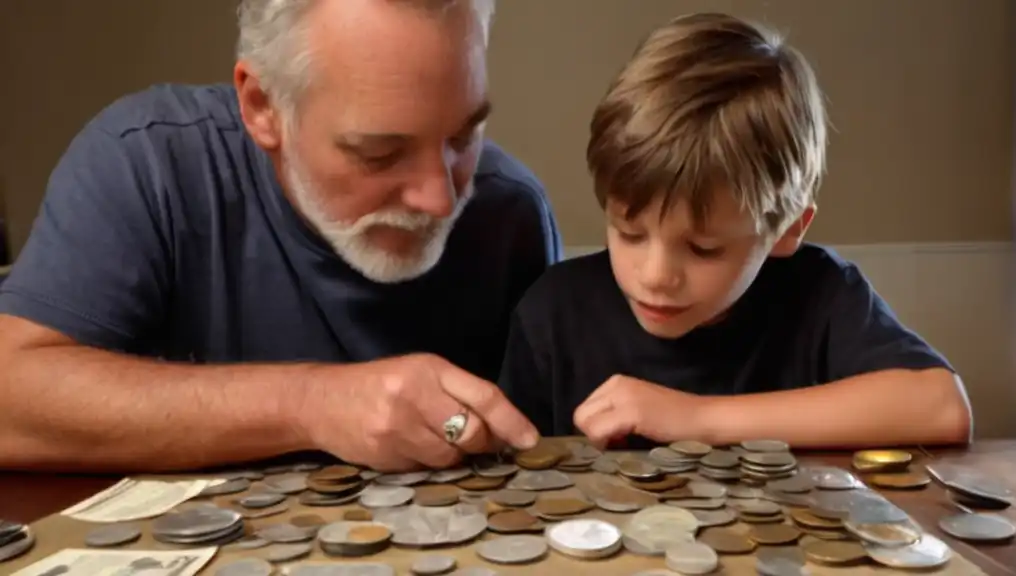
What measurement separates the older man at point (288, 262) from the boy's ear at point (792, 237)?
1.34 ft

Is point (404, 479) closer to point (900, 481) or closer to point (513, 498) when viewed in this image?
point (513, 498)

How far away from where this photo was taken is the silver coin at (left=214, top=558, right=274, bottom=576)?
670 millimetres

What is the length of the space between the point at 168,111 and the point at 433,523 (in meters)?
0.86

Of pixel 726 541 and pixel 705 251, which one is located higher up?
pixel 705 251

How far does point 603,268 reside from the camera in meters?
1.34

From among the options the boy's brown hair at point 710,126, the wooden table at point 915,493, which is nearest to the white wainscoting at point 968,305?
the boy's brown hair at point 710,126

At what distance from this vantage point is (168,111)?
4.43 feet

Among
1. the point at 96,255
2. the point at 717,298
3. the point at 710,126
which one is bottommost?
the point at 717,298

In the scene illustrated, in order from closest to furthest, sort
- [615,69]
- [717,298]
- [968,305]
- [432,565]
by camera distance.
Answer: [432,565], [717,298], [615,69], [968,305]

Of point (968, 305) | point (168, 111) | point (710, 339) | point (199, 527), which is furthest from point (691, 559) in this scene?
point (968, 305)

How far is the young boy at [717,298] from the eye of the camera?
3.33 ft

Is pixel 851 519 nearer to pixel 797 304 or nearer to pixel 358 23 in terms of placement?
pixel 797 304

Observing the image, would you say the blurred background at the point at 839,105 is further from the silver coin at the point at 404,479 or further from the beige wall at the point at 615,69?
the silver coin at the point at 404,479

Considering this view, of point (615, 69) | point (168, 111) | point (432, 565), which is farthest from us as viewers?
point (615, 69)
